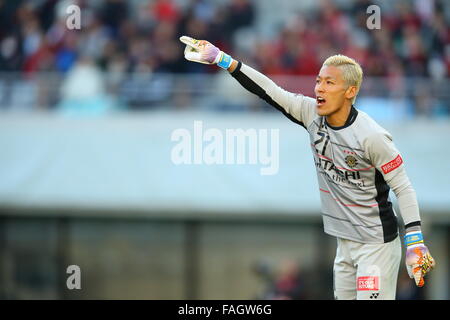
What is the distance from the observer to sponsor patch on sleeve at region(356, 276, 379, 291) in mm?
5793

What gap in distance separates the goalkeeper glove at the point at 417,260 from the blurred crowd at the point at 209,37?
6433 millimetres

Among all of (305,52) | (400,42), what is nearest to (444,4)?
(400,42)

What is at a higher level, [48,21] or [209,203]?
[48,21]

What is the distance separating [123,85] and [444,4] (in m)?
5.05

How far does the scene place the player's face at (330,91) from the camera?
19.1 feet

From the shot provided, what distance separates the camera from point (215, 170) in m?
11.8

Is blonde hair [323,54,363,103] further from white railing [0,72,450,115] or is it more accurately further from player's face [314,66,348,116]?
white railing [0,72,450,115]

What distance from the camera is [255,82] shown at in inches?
239

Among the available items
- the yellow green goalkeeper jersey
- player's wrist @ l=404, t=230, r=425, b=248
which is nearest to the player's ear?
the yellow green goalkeeper jersey

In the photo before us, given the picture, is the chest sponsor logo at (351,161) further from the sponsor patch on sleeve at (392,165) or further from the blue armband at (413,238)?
the blue armband at (413,238)

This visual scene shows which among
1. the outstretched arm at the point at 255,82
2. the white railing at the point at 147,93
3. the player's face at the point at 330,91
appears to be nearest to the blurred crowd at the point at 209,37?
the white railing at the point at 147,93

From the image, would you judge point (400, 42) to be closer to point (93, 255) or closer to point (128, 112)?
point (128, 112)

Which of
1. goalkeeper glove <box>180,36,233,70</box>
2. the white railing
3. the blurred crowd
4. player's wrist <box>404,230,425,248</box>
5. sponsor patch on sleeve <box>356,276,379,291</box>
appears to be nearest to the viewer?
player's wrist <box>404,230,425,248</box>

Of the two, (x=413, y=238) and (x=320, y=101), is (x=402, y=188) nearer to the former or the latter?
(x=413, y=238)
